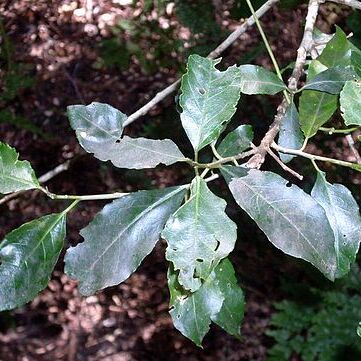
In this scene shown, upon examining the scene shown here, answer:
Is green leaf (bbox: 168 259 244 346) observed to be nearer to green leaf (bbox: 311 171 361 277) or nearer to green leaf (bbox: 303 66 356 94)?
green leaf (bbox: 311 171 361 277)

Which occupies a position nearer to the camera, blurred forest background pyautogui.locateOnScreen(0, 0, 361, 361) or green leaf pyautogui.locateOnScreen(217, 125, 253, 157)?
green leaf pyautogui.locateOnScreen(217, 125, 253, 157)

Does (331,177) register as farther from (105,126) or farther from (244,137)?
(105,126)

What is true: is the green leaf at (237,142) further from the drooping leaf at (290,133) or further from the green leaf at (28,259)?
the green leaf at (28,259)

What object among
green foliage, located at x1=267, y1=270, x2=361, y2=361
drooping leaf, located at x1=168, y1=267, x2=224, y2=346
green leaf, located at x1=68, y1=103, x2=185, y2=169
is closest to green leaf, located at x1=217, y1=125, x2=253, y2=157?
green leaf, located at x1=68, y1=103, x2=185, y2=169

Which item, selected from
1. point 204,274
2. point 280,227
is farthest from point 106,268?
point 280,227

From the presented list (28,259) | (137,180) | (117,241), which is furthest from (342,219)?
(137,180)

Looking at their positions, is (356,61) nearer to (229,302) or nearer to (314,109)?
(314,109)

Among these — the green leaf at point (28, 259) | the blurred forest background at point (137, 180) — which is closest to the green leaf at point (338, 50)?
the green leaf at point (28, 259)
